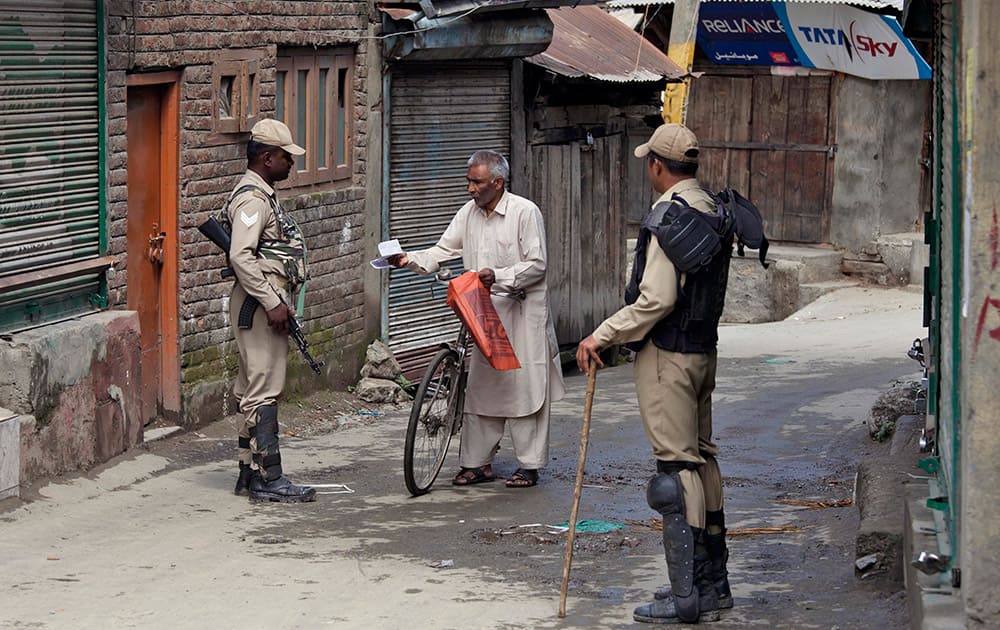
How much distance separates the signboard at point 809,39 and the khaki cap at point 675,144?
569 inches

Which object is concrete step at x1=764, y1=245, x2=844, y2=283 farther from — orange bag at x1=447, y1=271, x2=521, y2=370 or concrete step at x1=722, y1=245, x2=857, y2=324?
orange bag at x1=447, y1=271, x2=521, y2=370

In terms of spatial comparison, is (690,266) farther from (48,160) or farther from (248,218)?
(48,160)

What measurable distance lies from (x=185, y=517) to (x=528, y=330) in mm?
2172

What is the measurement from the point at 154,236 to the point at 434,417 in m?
2.36

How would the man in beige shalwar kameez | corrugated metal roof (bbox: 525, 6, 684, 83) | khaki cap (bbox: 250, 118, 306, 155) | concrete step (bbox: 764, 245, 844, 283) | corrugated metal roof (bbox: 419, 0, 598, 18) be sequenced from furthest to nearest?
1. concrete step (bbox: 764, 245, 844, 283)
2. corrugated metal roof (bbox: 525, 6, 684, 83)
3. corrugated metal roof (bbox: 419, 0, 598, 18)
4. the man in beige shalwar kameez
5. khaki cap (bbox: 250, 118, 306, 155)

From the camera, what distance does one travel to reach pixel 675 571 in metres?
6.04

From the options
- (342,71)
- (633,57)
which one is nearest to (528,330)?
(342,71)

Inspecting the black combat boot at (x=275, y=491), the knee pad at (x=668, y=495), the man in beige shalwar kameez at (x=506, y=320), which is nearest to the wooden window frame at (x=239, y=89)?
the man in beige shalwar kameez at (x=506, y=320)

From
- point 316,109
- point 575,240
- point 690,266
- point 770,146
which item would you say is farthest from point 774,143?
point 690,266

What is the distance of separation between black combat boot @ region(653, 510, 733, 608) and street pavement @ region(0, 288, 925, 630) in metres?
0.08

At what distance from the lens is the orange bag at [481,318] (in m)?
8.47

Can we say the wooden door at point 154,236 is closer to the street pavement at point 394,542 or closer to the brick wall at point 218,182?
the brick wall at point 218,182

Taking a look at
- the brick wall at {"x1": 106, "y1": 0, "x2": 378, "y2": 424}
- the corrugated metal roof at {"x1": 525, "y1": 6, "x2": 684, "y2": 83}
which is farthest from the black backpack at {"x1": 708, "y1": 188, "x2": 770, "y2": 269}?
the corrugated metal roof at {"x1": 525, "y1": 6, "x2": 684, "y2": 83}

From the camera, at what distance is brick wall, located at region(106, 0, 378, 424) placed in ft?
30.8
